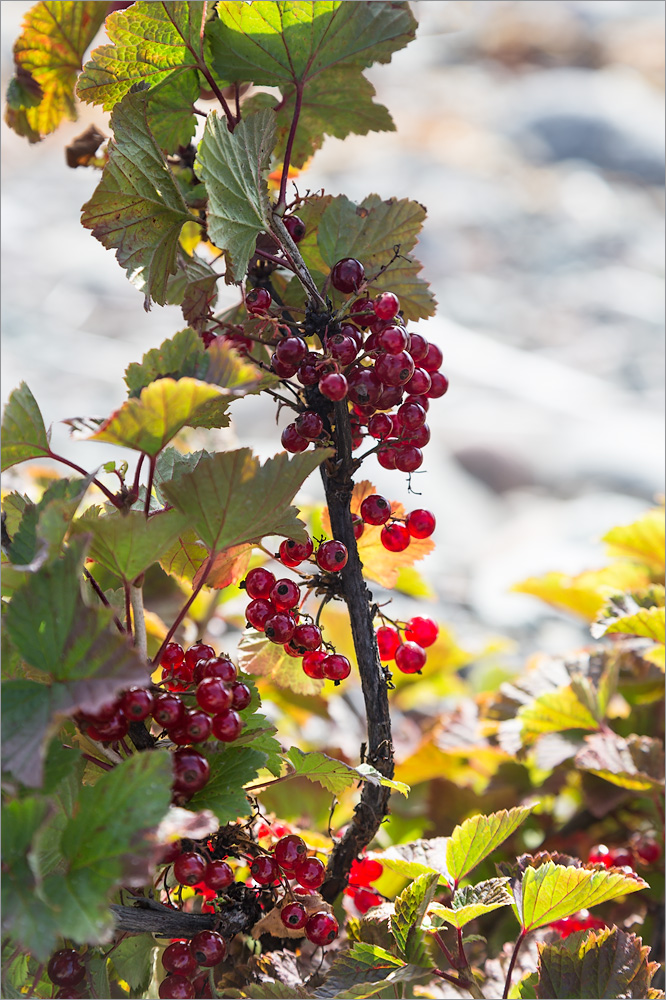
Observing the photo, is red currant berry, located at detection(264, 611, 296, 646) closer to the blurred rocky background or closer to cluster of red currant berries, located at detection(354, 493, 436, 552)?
cluster of red currant berries, located at detection(354, 493, 436, 552)

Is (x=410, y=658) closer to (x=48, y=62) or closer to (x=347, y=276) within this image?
(x=347, y=276)

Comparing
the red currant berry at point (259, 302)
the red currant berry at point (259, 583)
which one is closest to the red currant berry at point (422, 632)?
the red currant berry at point (259, 583)

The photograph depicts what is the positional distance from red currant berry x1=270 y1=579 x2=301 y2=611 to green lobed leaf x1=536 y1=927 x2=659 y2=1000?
8.8 inches

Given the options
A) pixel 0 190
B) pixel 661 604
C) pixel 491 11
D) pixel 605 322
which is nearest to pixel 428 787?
pixel 661 604

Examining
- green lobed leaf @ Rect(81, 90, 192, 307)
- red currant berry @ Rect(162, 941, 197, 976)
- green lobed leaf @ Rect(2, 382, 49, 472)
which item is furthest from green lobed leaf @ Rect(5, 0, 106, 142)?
red currant berry @ Rect(162, 941, 197, 976)

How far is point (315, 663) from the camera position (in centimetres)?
48

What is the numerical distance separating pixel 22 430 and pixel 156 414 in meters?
0.07

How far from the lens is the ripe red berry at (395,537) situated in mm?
497

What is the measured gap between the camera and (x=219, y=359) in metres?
0.36

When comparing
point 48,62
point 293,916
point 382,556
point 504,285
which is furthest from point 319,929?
point 504,285

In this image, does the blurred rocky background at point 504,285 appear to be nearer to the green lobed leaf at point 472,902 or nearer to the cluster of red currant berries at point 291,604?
the cluster of red currant berries at point 291,604

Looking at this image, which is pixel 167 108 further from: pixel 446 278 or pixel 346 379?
pixel 446 278

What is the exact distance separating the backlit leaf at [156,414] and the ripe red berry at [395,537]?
0.17 metres

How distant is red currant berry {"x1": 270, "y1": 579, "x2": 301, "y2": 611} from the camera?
447 millimetres
